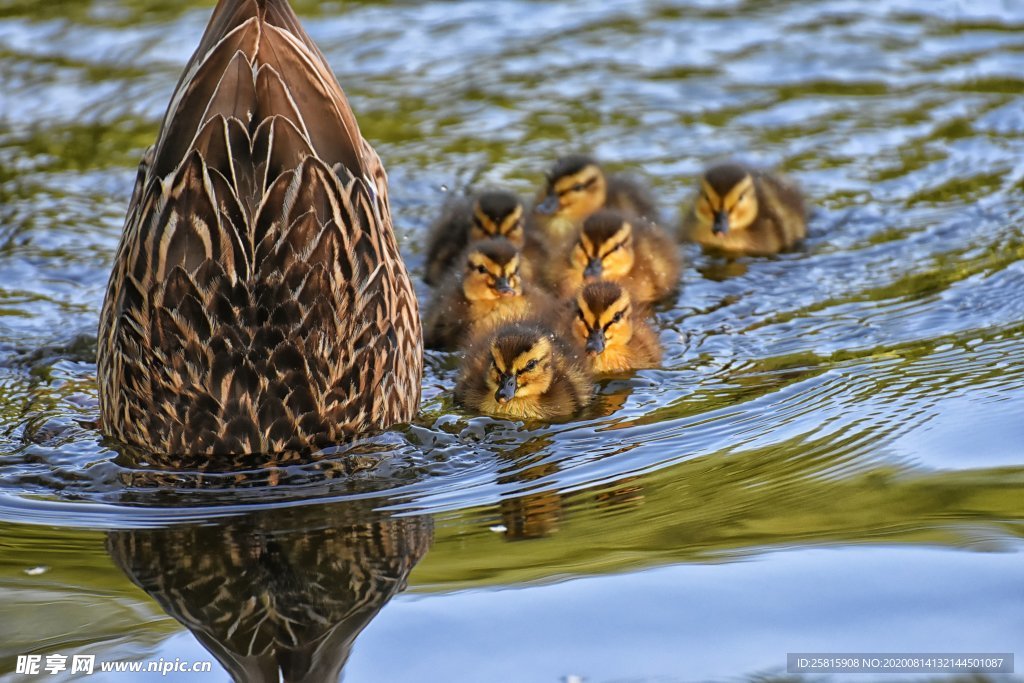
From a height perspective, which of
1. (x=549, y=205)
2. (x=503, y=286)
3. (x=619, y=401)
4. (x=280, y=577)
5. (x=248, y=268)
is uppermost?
(x=248, y=268)

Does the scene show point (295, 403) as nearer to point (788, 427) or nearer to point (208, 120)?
point (208, 120)

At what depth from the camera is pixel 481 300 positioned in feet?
→ 15.7

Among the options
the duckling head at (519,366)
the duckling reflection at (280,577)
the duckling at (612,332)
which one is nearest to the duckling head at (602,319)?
the duckling at (612,332)

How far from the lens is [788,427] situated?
11.9ft

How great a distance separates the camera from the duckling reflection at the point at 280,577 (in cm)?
251

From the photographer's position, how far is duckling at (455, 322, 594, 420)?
4.05m

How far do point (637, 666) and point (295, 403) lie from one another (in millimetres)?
1225

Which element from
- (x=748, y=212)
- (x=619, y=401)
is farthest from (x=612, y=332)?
(x=748, y=212)

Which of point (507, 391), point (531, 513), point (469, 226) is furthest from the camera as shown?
point (469, 226)

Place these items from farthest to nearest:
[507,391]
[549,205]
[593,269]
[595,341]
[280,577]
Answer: [549,205] < [593,269] < [595,341] < [507,391] < [280,577]

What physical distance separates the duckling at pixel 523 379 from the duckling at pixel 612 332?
0.17 metres

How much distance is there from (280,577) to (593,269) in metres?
2.45

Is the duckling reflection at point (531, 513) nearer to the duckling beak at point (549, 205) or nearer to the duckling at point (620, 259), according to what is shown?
the duckling at point (620, 259)

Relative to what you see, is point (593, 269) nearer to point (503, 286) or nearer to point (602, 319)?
point (503, 286)
